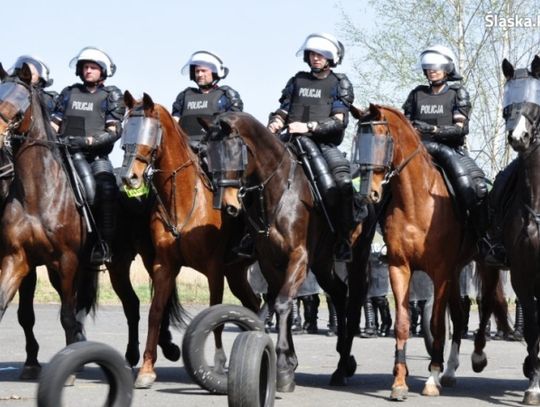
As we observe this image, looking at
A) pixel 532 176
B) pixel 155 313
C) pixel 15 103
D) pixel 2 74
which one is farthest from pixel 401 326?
pixel 2 74

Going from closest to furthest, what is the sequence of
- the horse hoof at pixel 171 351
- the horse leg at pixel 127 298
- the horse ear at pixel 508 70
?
the horse ear at pixel 508 70 → the horse hoof at pixel 171 351 → the horse leg at pixel 127 298

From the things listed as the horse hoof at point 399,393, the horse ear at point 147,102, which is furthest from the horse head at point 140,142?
the horse hoof at point 399,393

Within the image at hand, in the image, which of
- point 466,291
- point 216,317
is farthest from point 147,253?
point 466,291

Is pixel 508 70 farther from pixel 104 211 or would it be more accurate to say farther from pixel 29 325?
pixel 29 325

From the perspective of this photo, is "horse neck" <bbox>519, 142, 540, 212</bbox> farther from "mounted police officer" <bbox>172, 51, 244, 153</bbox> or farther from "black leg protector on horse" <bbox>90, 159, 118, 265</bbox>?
"black leg protector on horse" <bbox>90, 159, 118, 265</bbox>

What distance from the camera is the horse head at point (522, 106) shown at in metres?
13.6

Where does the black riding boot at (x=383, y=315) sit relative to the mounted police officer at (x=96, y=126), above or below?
below

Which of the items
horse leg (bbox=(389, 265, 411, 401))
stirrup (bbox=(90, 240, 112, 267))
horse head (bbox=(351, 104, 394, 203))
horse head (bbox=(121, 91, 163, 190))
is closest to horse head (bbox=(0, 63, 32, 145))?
horse head (bbox=(121, 91, 163, 190))

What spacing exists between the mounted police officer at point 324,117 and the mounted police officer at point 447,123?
86cm

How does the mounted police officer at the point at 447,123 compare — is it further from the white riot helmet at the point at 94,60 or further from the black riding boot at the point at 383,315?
the black riding boot at the point at 383,315

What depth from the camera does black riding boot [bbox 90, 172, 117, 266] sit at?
53.2ft

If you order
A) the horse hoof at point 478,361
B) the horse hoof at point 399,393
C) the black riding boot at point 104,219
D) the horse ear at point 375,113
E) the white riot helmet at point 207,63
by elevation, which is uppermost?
the white riot helmet at point 207,63

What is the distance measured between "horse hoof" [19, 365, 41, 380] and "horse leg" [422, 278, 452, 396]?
457cm

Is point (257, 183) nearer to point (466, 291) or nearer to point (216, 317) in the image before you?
point (216, 317)
